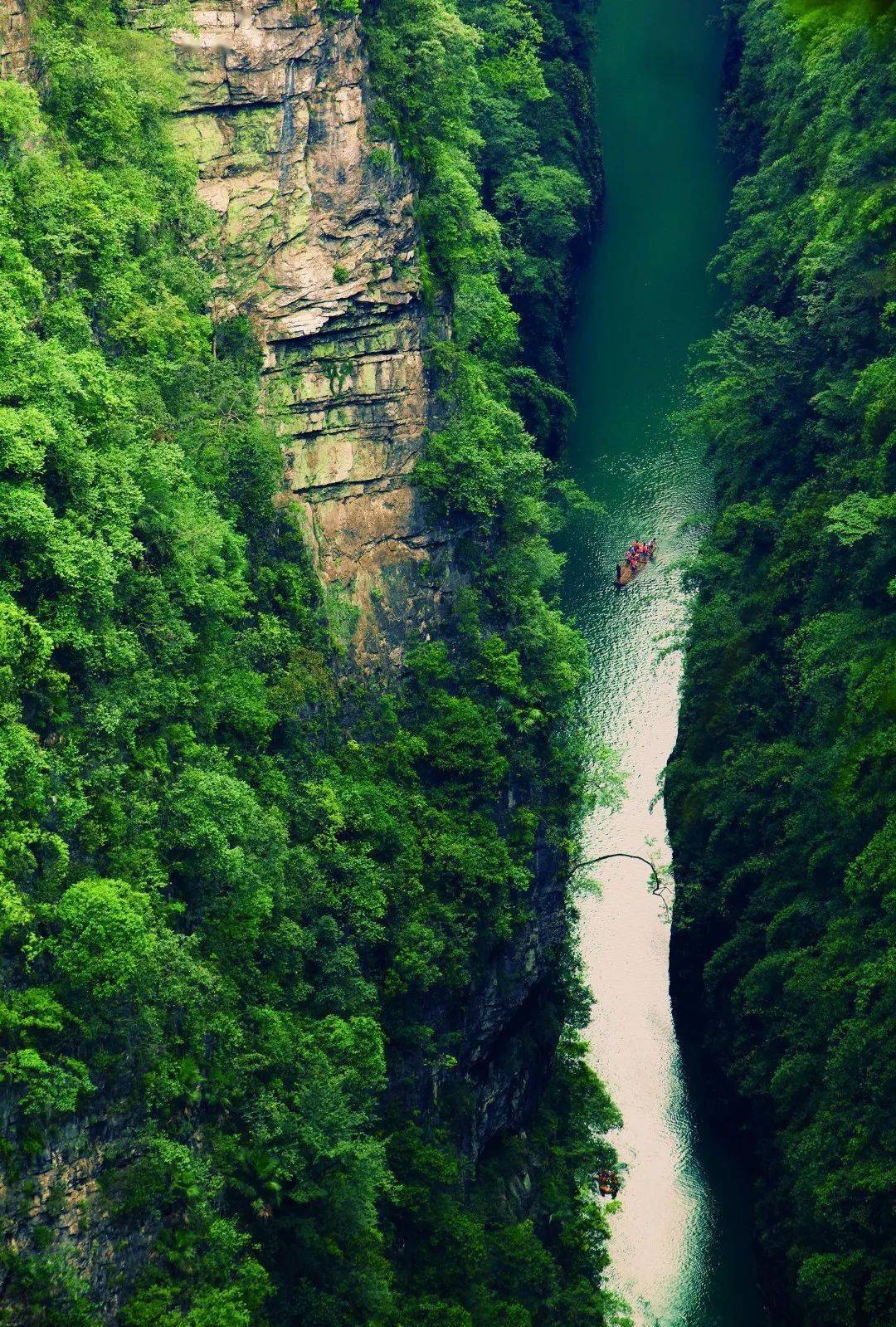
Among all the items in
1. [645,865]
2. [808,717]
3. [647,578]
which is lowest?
[645,865]

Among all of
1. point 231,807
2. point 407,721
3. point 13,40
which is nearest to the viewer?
point 231,807

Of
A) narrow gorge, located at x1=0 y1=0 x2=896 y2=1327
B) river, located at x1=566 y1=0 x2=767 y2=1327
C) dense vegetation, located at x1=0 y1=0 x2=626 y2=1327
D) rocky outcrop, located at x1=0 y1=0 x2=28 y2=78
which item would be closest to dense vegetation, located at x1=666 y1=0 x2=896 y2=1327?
narrow gorge, located at x1=0 y1=0 x2=896 y2=1327

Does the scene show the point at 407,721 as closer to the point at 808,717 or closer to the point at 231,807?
the point at 231,807

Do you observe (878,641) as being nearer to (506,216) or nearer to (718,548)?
(718,548)

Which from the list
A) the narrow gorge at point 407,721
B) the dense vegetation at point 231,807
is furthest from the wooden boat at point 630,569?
the dense vegetation at point 231,807

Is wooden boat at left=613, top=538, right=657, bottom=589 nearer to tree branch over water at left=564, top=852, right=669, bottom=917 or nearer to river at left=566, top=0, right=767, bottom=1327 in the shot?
river at left=566, top=0, right=767, bottom=1327

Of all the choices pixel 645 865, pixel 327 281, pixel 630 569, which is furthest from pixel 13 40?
pixel 645 865
